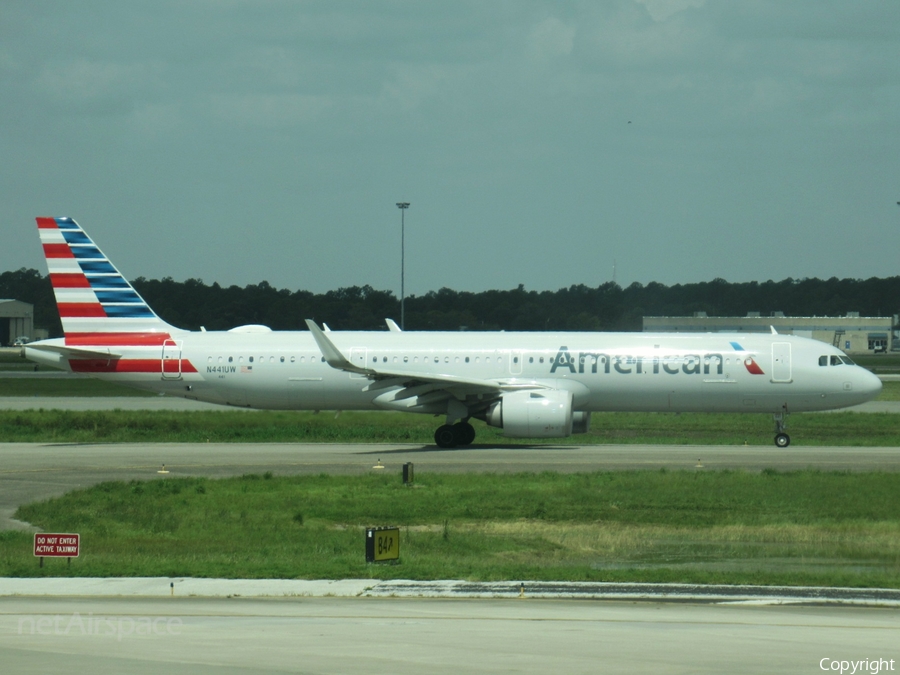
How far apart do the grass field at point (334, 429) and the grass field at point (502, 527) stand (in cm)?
1264

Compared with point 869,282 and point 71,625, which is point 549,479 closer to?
point 71,625

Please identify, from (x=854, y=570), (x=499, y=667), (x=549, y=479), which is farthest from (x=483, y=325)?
(x=499, y=667)

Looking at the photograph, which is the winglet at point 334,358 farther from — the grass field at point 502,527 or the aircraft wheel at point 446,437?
the grass field at point 502,527

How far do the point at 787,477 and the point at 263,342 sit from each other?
18.6m

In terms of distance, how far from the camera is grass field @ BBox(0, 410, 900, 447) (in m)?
39.1

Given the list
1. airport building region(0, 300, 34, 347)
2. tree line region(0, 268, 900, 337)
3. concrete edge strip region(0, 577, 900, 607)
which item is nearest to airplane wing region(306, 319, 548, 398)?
concrete edge strip region(0, 577, 900, 607)

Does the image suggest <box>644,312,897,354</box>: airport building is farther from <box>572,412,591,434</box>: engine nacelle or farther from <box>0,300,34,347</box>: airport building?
<box>0,300,34,347</box>: airport building

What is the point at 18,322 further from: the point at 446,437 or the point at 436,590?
the point at 436,590

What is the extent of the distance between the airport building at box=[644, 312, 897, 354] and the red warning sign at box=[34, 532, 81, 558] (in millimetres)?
106809

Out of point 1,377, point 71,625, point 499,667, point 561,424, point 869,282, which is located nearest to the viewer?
point 499,667

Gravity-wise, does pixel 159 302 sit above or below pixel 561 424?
above

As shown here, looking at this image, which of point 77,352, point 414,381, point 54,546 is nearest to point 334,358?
point 414,381

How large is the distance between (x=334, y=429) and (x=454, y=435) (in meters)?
7.27

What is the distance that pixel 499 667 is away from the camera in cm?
970
